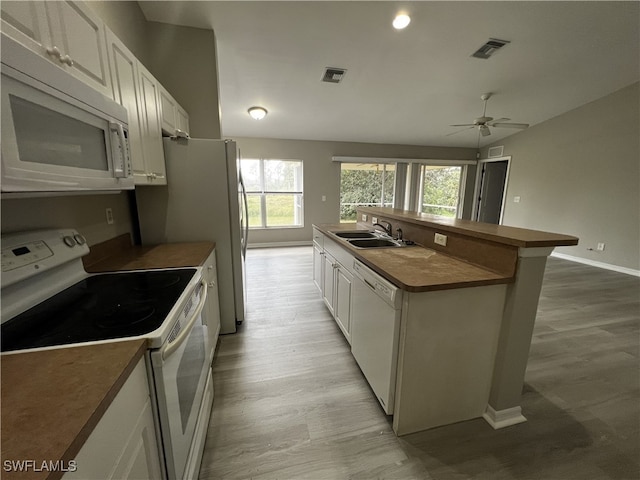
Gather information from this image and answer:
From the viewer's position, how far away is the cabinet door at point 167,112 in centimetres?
213

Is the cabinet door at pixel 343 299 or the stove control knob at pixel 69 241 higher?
the stove control knob at pixel 69 241

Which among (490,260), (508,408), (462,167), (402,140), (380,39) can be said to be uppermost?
(380,39)

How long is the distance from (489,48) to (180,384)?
439 cm

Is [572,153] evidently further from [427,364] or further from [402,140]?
[427,364]

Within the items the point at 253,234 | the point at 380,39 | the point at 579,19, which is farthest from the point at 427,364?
the point at 253,234

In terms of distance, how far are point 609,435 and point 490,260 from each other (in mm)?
1199

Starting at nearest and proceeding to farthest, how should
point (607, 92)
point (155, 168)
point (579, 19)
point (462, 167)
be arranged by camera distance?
point (155, 168), point (579, 19), point (607, 92), point (462, 167)

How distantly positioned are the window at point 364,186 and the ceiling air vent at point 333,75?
260cm

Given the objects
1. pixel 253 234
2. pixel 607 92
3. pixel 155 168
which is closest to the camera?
pixel 155 168

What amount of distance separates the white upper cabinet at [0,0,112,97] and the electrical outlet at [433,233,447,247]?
218 cm

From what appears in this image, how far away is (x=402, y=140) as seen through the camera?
20.3ft

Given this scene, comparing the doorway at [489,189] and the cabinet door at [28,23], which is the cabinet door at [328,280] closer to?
the cabinet door at [28,23]

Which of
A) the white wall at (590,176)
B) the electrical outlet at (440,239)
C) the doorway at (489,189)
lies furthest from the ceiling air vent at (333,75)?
the doorway at (489,189)

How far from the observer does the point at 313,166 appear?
5918mm
